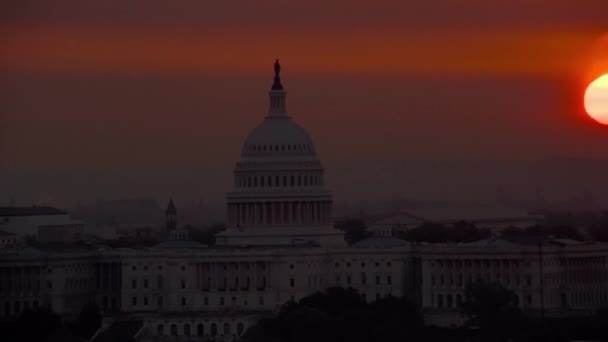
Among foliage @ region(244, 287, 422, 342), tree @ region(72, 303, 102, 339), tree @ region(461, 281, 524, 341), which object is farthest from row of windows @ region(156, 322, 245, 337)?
tree @ region(461, 281, 524, 341)

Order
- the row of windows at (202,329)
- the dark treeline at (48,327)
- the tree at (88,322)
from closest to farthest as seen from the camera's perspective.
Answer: the dark treeline at (48,327), the tree at (88,322), the row of windows at (202,329)

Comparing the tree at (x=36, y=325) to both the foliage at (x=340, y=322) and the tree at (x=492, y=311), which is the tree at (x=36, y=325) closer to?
the foliage at (x=340, y=322)

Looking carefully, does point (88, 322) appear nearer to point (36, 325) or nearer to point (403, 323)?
point (36, 325)

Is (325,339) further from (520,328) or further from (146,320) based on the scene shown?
(146,320)

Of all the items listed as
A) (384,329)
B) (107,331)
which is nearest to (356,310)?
(384,329)

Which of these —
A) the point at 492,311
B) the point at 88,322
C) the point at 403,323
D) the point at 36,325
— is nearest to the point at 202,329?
the point at 88,322

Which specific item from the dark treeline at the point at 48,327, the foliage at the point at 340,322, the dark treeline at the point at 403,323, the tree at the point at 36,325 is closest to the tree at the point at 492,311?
the dark treeline at the point at 403,323

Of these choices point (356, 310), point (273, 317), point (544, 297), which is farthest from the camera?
point (544, 297)

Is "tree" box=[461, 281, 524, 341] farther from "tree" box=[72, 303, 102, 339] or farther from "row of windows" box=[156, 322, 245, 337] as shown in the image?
"tree" box=[72, 303, 102, 339]
